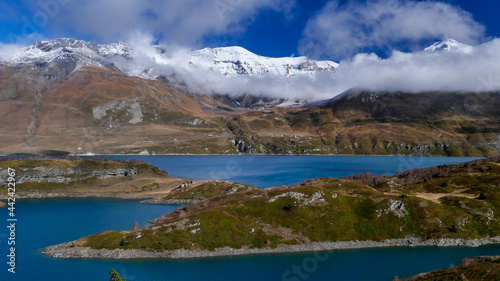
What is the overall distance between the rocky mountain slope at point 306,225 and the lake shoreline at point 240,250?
0.29m

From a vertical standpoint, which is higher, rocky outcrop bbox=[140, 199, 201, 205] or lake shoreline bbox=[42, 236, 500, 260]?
rocky outcrop bbox=[140, 199, 201, 205]

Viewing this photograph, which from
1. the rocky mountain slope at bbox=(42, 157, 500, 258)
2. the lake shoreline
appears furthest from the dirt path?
the lake shoreline

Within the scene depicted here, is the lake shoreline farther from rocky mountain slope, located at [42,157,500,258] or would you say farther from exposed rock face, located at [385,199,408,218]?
exposed rock face, located at [385,199,408,218]

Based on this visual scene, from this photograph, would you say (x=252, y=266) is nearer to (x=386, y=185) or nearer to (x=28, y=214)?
(x=386, y=185)

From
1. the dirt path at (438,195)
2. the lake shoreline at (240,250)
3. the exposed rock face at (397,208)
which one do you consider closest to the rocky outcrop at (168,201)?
the lake shoreline at (240,250)

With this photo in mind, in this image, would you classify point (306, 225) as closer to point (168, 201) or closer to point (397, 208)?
point (397, 208)

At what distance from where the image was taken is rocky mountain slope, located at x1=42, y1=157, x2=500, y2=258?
303ft

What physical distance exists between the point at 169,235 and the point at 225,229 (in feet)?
53.8

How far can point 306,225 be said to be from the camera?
102m

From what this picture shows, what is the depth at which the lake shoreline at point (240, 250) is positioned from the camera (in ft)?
291

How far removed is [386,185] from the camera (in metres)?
Result: 163

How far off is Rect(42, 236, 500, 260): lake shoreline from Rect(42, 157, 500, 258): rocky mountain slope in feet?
0.96

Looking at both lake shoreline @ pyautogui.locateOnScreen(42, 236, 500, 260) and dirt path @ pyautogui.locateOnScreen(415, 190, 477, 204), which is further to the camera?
dirt path @ pyautogui.locateOnScreen(415, 190, 477, 204)

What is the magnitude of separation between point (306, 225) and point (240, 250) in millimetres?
23381
